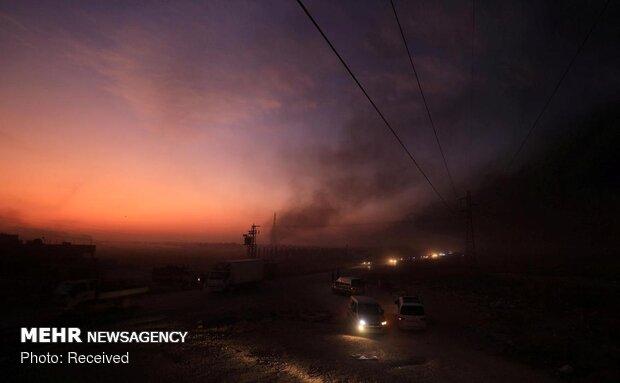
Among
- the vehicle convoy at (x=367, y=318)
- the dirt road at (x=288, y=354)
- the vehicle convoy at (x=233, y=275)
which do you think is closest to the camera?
the dirt road at (x=288, y=354)

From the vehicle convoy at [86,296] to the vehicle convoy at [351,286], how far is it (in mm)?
20661

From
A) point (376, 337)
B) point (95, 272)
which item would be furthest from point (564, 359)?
point (95, 272)

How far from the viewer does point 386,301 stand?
35156 mm

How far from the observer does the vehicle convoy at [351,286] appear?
3737cm

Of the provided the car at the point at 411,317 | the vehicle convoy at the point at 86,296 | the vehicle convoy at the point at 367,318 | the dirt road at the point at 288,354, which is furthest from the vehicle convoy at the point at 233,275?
the car at the point at 411,317

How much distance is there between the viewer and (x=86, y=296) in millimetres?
24750

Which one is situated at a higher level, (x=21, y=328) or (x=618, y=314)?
(x=21, y=328)

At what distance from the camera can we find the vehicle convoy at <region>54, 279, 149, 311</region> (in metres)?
23.8

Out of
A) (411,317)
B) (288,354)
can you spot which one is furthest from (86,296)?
(411,317)

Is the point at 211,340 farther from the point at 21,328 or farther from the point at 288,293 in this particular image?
the point at 288,293

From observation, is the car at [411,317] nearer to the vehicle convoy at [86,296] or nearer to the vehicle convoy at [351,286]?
the vehicle convoy at [351,286]

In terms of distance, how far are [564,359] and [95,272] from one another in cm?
4970

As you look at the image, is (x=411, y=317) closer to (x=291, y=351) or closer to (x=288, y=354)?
(x=291, y=351)

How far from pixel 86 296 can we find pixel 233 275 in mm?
15635
